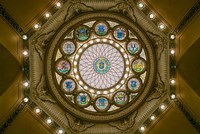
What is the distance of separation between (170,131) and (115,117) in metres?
2.41

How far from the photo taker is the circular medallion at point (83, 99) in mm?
15359

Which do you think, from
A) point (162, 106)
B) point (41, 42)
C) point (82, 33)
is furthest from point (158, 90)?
point (41, 42)

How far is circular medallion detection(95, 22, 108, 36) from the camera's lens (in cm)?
1530

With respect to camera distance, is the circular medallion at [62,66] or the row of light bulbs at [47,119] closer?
the row of light bulbs at [47,119]

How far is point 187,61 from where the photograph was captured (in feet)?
41.1

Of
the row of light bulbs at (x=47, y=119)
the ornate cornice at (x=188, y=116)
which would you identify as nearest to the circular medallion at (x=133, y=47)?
the ornate cornice at (x=188, y=116)

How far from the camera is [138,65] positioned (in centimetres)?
1537

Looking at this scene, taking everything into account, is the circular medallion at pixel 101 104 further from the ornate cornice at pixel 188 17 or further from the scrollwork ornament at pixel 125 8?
the ornate cornice at pixel 188 17

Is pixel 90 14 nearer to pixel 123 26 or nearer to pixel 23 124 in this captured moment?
pixel 123 26

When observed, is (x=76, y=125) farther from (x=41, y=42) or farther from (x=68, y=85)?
(x=41, y=42)

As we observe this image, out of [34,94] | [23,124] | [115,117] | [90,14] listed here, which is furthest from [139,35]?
[23,124]

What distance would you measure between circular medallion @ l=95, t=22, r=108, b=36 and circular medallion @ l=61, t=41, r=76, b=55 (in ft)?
3.64

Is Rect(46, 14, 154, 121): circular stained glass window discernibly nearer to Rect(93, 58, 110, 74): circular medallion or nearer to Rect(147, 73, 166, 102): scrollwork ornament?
Rect(93, 58, 110, 74): circular medallion

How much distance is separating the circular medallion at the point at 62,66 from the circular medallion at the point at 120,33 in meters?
2.21
